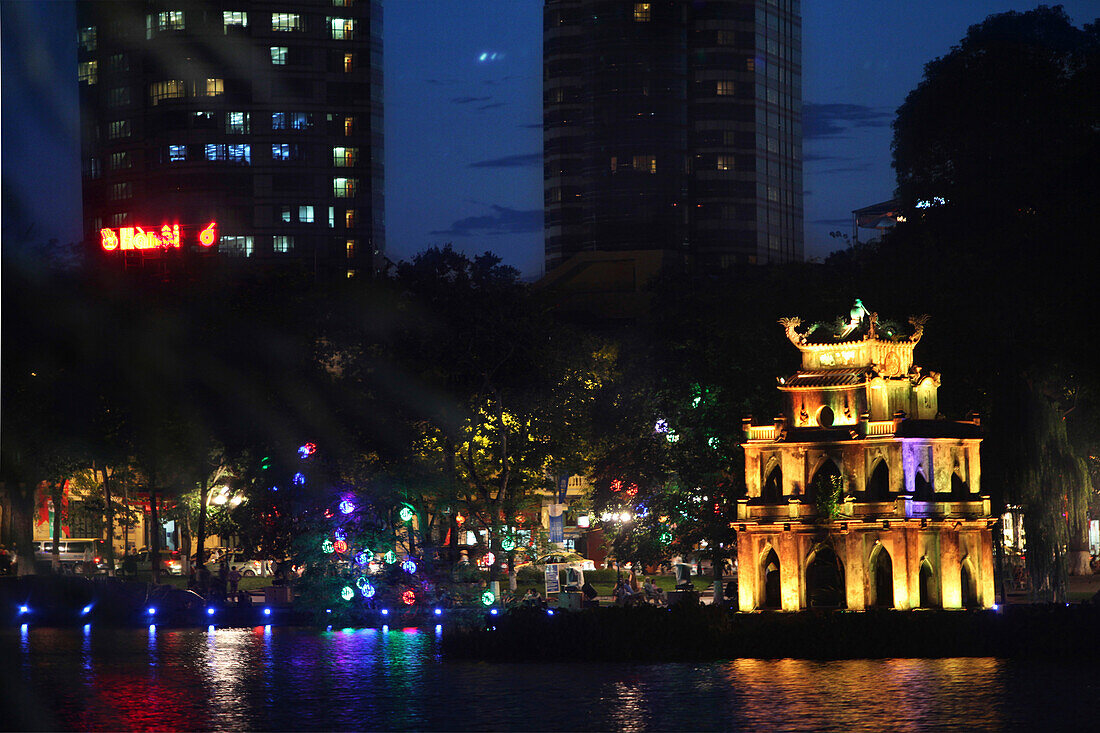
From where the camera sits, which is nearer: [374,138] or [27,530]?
[27,530]

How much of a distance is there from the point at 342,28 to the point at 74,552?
6993 cm

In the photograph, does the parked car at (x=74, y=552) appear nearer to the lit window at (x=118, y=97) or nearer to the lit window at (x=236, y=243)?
the lit window at (x=236, y=243)

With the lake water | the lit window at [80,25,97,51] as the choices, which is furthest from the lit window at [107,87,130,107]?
the lake water

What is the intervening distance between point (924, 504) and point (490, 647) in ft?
38.8

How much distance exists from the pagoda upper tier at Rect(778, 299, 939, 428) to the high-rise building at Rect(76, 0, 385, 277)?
372 feet

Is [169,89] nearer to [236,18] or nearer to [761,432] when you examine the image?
[236,18]

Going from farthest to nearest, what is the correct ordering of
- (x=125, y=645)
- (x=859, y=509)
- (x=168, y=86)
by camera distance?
1. (x=168, y=86)
2. (x=125, y=645)
3. (x=859, y=509)

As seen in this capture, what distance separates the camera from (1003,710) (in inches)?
1123

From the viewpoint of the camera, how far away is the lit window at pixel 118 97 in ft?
516

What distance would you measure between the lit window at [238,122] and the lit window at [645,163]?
136 ft

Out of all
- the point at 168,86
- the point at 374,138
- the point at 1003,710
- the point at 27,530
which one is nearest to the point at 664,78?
the point at 374,138

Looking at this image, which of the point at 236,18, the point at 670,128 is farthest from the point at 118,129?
the point at 670,128

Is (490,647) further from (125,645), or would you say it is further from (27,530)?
(27,530)

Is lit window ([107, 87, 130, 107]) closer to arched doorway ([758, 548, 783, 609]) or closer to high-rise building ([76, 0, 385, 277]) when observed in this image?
high-rise building ([76, 0, 385, 277])
